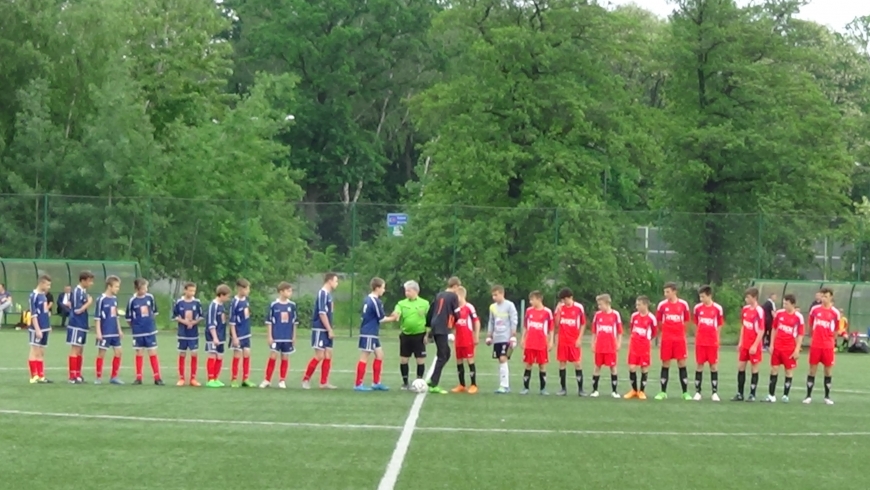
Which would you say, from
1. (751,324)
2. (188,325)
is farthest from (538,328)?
(188,325)

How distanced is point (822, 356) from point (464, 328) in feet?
16.9

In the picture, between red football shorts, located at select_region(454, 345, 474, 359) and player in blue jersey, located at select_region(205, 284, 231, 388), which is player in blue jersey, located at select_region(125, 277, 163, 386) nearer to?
player in blue jersey, located at select_region(205, 284, 231, 388)

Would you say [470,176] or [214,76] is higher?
[214,76]

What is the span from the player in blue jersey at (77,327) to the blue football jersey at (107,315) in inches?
9.0

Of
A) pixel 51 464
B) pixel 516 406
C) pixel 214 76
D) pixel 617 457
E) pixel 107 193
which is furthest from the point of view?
pixel 214 76

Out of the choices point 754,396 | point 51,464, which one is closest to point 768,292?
point 754,396

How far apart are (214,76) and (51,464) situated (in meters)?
53.7

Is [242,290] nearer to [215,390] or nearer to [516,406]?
[215,390]

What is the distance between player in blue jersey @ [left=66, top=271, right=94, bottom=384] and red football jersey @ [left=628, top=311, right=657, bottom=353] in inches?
310

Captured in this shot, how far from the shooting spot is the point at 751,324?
20734 mm

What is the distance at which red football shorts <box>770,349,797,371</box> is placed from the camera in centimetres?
2089

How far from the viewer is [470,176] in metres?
48.6

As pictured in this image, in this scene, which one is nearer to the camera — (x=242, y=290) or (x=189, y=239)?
(x=242, y=290)

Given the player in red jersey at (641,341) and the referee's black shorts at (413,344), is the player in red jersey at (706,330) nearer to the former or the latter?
the player in red jersey at (641,341)
